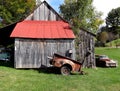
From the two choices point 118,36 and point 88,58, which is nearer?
point 88,58

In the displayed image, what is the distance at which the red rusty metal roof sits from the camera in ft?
85.0

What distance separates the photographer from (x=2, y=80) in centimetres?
1873

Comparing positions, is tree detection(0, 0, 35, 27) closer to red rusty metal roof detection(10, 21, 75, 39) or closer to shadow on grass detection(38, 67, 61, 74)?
red rusty metal roof detection(10, 21, 75, 39)

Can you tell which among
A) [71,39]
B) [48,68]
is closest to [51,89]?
[48,68]

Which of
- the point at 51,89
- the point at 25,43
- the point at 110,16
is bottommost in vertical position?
the point at 51,89

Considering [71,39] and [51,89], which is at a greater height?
[71,39]

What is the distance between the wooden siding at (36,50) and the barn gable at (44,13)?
317 cm

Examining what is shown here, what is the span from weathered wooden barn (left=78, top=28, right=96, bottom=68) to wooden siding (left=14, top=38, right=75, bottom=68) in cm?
197

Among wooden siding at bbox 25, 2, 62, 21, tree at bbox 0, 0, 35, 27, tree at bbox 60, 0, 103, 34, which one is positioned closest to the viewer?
wooden siding at bbox 25, 2, 62, 21

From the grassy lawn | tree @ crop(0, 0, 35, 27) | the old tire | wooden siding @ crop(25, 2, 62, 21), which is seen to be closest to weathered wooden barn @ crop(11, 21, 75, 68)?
wooden siding @ crop(25, 2, 62, 21)

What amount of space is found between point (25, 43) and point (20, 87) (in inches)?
359

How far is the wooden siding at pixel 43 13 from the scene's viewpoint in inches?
1106

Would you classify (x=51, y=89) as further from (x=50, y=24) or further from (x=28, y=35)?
(x=50, y=24)

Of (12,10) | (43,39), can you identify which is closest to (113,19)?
(12,10)
